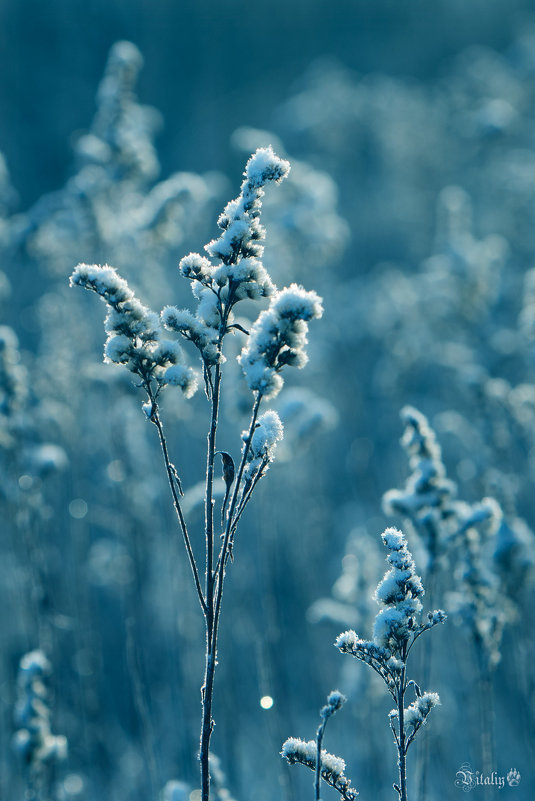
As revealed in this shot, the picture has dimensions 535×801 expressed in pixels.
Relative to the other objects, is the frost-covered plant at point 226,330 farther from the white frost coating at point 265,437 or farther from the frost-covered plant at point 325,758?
the frost-covered plant at point 325,758

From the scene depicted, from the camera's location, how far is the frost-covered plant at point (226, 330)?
8.41 ft

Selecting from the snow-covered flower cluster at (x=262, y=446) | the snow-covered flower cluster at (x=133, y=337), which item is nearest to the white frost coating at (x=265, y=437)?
the snow-covered flower cluster at (x=262, y=446)

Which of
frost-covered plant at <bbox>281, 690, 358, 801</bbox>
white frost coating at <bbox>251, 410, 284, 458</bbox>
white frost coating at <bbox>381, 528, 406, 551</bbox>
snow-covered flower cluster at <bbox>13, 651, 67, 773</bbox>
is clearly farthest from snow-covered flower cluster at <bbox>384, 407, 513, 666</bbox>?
snow-covered flower cluster at <bbox>13, 651, 67, 773</bbox>

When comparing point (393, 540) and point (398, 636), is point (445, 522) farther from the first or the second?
point (398, 636)

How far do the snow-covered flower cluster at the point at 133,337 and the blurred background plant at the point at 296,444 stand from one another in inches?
84.5

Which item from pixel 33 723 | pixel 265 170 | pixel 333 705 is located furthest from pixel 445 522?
pixel 33 723

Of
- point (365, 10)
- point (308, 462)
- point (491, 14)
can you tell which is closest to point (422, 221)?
point (308, 462)

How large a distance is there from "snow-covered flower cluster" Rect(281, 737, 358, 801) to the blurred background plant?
1.65m

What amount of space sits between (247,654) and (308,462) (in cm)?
337

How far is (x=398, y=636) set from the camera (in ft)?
9.01

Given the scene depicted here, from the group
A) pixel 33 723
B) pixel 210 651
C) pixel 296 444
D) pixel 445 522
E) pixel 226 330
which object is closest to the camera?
pixel 210 651

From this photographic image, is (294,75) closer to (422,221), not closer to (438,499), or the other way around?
(422,221)

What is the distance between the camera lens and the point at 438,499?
4117 millimetres

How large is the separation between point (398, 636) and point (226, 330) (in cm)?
152
